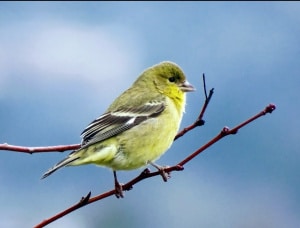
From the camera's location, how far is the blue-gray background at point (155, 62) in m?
67.2

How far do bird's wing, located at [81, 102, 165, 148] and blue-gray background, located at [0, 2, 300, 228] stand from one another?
1200 inches

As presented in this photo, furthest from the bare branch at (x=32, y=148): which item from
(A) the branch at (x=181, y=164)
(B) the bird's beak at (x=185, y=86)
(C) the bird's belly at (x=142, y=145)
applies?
(B) the bird's beak at (x=185, y=86)

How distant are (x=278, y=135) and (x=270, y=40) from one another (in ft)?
121

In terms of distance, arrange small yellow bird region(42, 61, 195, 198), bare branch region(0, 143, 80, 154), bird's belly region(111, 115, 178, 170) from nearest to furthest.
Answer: bare branch region(0, 143, 80, 154)
small yellow bird region(42, 61, 195, 198)
bird's belly region(111, 115, 178, 170)

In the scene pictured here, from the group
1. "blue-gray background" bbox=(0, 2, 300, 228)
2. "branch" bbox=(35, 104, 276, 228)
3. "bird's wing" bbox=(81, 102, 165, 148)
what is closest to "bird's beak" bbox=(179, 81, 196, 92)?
"bird's wing" bbox=(81, 102, 165, 148)

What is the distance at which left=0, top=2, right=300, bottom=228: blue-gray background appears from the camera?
220 ft

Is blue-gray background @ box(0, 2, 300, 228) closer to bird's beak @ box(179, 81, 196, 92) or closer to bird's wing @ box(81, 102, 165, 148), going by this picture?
bird's beak @ box(179, 81, 196, 92)

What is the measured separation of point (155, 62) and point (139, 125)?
380 feet

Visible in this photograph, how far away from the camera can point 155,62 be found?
122562 mm

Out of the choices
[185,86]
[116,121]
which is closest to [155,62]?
[185,86]

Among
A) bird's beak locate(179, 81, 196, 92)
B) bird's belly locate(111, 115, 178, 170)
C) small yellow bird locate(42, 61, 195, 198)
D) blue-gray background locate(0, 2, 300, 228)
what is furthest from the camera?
blue-gray background locate(0, 2, 300, 228)

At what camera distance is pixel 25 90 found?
11231cm

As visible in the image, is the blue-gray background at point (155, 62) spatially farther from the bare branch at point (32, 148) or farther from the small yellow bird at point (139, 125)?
the bare branch at point (32, 148)

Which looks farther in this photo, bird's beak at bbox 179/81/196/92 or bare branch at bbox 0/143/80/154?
bird's beak at bbox 179/81/196/92
